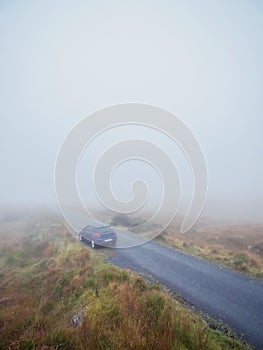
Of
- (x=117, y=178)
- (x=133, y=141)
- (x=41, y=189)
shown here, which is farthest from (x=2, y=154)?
(x=133, y=141)

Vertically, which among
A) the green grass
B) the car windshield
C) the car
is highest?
the car windshield

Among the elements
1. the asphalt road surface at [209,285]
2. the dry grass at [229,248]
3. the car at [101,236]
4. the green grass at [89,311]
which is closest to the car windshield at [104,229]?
the car at [101,236]

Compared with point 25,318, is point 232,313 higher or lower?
higher

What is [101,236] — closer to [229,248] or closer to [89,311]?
[229,248]

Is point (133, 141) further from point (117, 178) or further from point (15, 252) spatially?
point (117, 178)

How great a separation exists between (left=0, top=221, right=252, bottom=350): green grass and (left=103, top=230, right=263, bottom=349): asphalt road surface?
995 millimetres

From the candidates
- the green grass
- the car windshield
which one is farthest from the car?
the green grass

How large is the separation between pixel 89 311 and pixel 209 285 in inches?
223

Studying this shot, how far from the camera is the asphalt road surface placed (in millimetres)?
7305

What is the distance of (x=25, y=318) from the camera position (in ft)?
22.8

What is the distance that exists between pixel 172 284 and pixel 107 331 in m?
5.16

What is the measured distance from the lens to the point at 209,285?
1012 cm

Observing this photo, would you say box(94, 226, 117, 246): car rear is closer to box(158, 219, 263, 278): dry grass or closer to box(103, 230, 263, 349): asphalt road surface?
box(103, 230, 263, 349): asphalt road surface

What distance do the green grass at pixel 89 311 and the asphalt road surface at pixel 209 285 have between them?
39.2 inches
